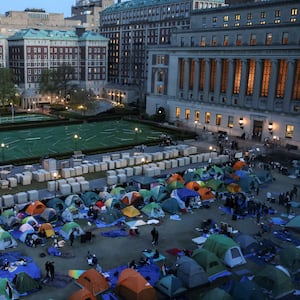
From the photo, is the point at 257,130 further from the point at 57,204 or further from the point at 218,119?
the point at 57,204

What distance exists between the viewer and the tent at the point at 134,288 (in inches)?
946

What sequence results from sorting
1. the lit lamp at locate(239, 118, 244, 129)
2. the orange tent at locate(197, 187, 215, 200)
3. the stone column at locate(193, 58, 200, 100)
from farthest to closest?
the stone column at locate(193, 58, 200, 100) → the lit lamp at locate(239, 118, 244, 129) → the orange tent at locate(197, 187, 215, 200)

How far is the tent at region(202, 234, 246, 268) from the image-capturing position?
29.4m

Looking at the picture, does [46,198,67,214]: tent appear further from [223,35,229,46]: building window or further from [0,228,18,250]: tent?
[223,35,229,46]: building window

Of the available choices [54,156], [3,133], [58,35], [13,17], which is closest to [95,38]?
[58,35]

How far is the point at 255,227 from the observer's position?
36.7m

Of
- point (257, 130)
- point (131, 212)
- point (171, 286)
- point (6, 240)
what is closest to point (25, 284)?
point (6, 240)

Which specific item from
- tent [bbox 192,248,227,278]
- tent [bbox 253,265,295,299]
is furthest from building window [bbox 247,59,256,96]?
tent [bbox 253,265,295,299]

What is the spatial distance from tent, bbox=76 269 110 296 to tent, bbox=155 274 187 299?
3.29 metres

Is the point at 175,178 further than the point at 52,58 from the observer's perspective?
No

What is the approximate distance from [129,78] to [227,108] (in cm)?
6570

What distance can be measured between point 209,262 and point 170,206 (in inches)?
465

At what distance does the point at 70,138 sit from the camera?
7250cm

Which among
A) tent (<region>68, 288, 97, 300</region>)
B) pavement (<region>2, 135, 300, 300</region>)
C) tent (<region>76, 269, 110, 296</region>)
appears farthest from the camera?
pavement (<region>2, 135, 300, 300</region>)
